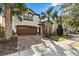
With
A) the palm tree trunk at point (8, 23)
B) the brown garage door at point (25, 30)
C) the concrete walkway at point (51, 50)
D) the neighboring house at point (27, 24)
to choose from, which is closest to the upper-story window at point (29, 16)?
the neighboring house at point (27, 24)

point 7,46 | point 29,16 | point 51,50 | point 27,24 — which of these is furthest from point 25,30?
point 51,50

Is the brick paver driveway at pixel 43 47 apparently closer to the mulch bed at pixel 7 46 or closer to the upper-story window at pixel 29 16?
the mulch bed at pixel 7 46

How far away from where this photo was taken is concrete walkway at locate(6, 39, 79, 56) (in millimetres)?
2951

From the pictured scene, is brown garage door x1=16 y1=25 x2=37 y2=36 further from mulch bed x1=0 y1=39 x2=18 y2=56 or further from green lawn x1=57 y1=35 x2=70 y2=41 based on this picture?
green lawn x1=57 y1=35 x2=70 y2=41

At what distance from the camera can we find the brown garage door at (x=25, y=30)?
2.97 metres

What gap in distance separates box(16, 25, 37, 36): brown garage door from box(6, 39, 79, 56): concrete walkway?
0.69ft

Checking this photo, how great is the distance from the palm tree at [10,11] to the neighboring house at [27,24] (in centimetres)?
7

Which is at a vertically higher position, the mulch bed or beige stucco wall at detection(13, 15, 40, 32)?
beige stucco wall at detection(13, 15, 40, 32)

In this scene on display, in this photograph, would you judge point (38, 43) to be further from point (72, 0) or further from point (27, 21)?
point (72, 0)

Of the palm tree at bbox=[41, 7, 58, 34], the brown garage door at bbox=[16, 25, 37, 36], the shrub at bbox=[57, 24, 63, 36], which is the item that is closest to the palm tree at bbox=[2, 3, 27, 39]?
the brown garage door at bbox=[16, 25, 37, 36]

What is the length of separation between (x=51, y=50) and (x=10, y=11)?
2.87 ft

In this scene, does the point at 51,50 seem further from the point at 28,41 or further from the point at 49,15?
the point at 49,15

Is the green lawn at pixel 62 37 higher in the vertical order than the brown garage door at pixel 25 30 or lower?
lower

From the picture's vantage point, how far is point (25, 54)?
2957 mm
